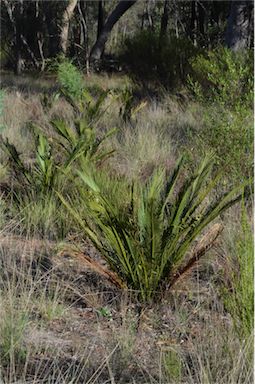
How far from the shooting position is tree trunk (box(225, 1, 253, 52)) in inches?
383

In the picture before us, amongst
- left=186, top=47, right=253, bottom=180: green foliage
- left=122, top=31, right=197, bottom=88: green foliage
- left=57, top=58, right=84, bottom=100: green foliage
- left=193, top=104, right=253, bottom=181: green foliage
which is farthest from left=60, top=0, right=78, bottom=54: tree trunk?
left=193, top=104, right=253, bottom=181: green foliage

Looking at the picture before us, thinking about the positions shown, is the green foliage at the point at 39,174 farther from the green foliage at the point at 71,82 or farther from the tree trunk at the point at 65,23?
the tree trunk at the point at 65,23

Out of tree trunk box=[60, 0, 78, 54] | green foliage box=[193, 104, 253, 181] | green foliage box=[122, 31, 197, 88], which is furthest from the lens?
tree trunk box=[60, 0, 78, 54]

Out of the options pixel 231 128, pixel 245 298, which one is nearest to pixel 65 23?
A: pixel 231 128

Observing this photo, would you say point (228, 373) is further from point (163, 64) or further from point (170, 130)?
point (163, 64)

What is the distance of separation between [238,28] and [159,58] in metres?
2.41

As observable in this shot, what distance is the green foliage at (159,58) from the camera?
11227 millimetres

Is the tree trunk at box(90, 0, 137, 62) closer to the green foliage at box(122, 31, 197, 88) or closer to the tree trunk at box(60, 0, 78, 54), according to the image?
the tree trunk at box(60, 0, 78, 54)

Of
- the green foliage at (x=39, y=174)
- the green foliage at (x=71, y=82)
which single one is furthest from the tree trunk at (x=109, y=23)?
the green foliage at (x=39, y=174)

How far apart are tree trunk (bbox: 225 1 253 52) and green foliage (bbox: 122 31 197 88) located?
122 centimetres

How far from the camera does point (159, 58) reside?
1186 cm

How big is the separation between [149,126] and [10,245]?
4221 millimetres

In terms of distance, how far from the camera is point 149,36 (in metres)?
12.5

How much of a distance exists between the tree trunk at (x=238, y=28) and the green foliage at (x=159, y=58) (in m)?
1.22
